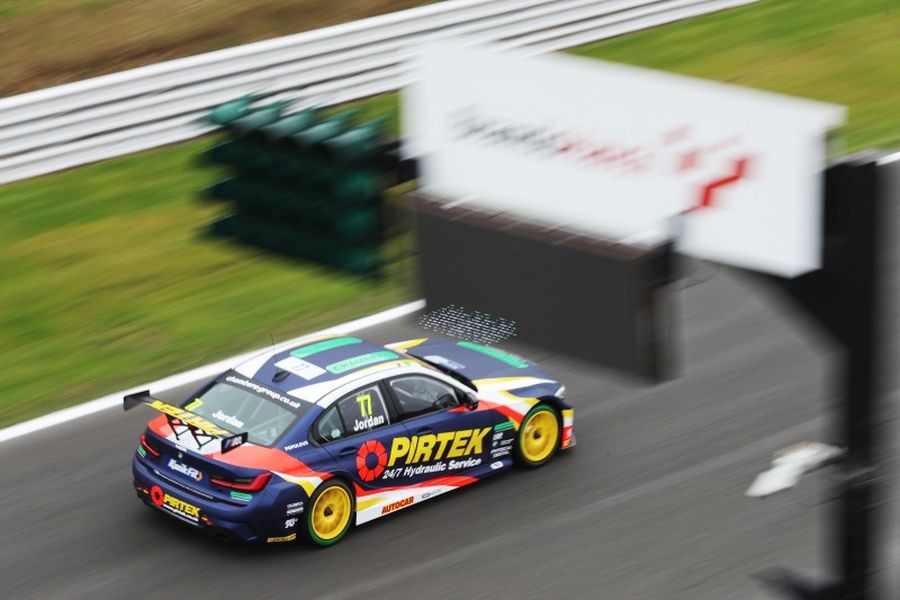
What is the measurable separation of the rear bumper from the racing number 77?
95cm

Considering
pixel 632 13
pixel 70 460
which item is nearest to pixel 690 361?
pixel 70 460

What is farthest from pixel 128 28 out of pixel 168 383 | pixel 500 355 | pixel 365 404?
pixel 365 404

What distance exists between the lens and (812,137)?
4.40 meters

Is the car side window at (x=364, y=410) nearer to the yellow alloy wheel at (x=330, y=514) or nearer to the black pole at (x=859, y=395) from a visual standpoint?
the yellow alloy wheel at (x=330, y=514)

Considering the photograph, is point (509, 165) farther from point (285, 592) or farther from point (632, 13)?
point (632, 13)

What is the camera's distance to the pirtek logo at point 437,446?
437 inches

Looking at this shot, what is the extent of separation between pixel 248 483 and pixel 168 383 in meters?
3.38

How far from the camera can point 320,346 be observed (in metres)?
11.5

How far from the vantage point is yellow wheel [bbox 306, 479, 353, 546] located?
1066 centimetres

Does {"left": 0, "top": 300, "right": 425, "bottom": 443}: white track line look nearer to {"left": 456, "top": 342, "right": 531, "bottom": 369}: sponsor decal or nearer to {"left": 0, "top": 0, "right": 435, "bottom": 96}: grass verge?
{"left": 456, "top": 342, "right": 531, "bottom": 369}: sponsor decal

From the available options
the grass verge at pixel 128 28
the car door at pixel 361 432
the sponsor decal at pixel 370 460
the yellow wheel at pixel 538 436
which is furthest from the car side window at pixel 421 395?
the grass verge at pixel 128 28

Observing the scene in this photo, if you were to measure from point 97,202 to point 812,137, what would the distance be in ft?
43.5

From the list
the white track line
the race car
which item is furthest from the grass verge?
the race car

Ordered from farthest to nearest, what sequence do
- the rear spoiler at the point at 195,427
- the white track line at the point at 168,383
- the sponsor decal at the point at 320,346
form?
the white track line at the point at 168,383 → the sponsor decal at the point at 320,346 → the rear spoiler at the point at 195,427
